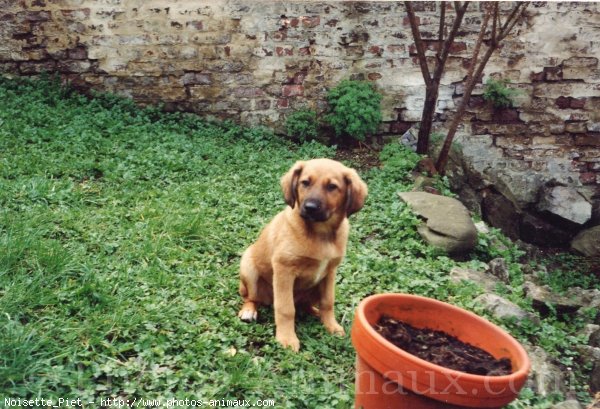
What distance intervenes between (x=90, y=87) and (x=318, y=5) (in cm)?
359

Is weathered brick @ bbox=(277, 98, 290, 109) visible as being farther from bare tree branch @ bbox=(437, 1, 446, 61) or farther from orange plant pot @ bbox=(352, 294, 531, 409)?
orange plant pot @ bbox=(352, 294, 531, 409)

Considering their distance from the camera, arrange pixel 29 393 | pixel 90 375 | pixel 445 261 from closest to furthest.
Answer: pixel 29 393
pixel 90 375
pixel 445 261

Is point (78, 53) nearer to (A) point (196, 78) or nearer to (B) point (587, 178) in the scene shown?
(A) point (196, 78)

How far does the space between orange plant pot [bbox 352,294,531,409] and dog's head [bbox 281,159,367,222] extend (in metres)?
0.61

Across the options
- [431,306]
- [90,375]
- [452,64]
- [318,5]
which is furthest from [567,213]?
[90,375]

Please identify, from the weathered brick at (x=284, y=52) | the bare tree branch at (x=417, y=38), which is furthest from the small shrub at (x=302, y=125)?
the bare tree branch at (x=417, y=38)

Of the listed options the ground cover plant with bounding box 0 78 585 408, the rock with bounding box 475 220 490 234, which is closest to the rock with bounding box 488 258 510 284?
the ground cover plant with bounding box 0 78 585 408

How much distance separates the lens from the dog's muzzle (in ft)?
9.80

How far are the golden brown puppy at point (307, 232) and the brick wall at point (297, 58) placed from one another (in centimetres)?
493

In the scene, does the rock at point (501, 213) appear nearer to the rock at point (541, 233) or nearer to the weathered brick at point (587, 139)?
the rock at point (541, 233)

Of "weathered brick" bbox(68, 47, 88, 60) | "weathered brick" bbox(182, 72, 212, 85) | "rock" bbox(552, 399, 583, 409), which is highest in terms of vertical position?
"weathered brick" bbox(68, 47, 88, 60)

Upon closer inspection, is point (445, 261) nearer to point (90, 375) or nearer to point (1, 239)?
point (90, 375)

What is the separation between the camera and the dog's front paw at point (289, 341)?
320 cm

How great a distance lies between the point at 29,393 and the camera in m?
2.45
